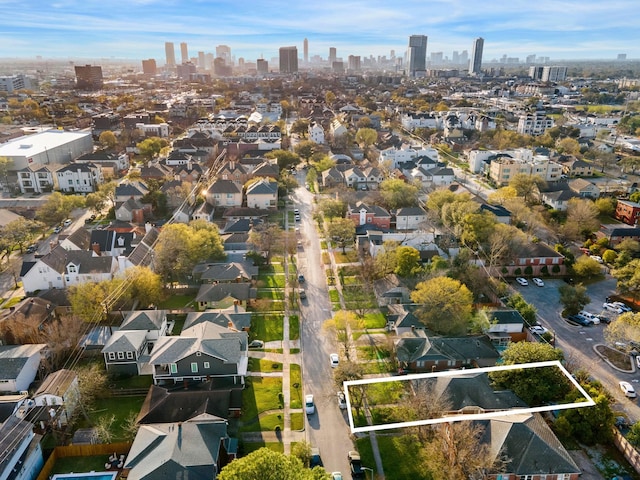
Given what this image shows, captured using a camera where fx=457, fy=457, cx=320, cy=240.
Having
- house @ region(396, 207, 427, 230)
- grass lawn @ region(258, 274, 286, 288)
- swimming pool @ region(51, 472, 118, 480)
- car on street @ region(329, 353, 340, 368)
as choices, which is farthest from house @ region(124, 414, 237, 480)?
house @ region(396, 207, 427, 230)

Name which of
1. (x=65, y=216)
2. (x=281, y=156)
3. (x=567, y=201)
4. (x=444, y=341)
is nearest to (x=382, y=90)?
(x=281, y=156)

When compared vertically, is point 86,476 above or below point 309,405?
below

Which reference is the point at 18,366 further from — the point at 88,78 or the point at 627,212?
the point at 88,78

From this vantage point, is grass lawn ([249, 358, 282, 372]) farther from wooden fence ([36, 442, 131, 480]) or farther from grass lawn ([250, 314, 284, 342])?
wooden fence ([36, 442, 131, 480])

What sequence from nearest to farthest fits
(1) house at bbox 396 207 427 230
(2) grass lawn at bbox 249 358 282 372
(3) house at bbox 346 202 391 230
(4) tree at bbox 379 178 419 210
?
(2) grass lawn at bbox 249 358 282 372 < (3) house at bbox 346 202 391 230 < (1) house at bbox 396 207 427 230 < (4) tree at bbox 379 178 419 210

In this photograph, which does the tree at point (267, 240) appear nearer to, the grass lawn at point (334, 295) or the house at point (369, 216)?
the grass lawn at point (334, 295)

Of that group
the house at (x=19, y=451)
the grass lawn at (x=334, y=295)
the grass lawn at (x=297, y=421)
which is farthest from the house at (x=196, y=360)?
the grass lawn at (x=334, y=295)

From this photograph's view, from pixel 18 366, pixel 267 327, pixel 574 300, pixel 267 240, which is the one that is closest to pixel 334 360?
pixel 267 327
